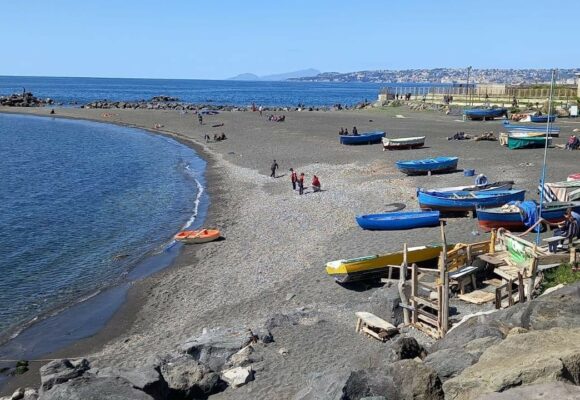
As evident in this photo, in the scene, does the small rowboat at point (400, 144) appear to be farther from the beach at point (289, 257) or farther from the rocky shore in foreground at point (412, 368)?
the rocky shore in foreground at point (412, 368)

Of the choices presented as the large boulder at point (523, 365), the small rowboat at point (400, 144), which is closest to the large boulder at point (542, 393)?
the large boulder at point (523, 365)

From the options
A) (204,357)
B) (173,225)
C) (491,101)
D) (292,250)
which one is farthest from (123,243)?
(491,101)

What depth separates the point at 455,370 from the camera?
36.6 ft

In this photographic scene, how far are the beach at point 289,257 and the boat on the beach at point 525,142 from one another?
130 cm

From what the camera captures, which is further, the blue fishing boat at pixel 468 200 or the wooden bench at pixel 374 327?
the blue fishing boat at pixel 468 200

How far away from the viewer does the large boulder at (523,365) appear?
8922 mm

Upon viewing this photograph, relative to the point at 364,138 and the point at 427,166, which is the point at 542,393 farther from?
the point at 364,138

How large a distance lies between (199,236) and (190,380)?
1440 centimetres

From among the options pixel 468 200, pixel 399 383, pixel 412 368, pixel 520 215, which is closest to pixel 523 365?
pixel 412 368

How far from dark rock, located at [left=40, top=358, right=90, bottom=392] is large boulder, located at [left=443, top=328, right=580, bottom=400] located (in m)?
8.54

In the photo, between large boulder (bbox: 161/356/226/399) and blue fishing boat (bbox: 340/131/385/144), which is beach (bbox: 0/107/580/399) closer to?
large boulder (bbox: 161/356/226/399)

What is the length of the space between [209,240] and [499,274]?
13.8 metres

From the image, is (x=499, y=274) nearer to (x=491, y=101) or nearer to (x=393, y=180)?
(x=393, y=180)

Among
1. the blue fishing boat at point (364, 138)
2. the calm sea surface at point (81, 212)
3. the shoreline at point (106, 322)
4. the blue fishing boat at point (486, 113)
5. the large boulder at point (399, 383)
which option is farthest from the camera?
the blue fishing boat at point (486, 113)
